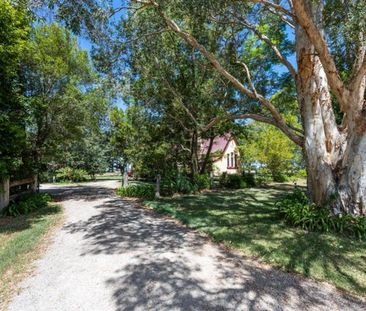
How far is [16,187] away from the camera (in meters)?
10.5

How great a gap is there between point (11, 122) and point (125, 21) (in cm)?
515

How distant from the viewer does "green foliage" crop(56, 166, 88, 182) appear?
2652 cm

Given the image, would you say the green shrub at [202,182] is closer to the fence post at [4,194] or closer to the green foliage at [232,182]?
the green foliage at [232,182]

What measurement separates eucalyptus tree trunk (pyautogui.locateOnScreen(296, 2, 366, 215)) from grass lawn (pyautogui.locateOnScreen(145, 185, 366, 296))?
137cm

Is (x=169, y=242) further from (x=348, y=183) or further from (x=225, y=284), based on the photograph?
(x=348, y=183)

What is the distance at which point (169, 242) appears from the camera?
576 centimetres

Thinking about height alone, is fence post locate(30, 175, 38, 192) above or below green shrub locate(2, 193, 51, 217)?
above

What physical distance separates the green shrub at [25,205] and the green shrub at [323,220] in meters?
8.92

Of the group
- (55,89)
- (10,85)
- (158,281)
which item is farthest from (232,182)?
(158,281)

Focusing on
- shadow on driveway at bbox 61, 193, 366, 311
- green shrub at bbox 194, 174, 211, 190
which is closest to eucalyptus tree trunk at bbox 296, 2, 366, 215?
shadow on driveway at bbox 61, 193, 366, 311

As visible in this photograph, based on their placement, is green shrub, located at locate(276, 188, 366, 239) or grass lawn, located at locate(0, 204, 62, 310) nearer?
grass lawn, located at locate(0, 204, 62, 310)

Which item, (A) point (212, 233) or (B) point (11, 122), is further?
(B) point (11, 122)

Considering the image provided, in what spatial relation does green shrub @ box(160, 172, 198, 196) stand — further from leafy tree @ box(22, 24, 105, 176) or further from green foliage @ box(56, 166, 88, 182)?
green foliage @ box(56, 166, 88, 182)

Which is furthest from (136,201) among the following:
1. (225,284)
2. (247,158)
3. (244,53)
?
(247,158)
